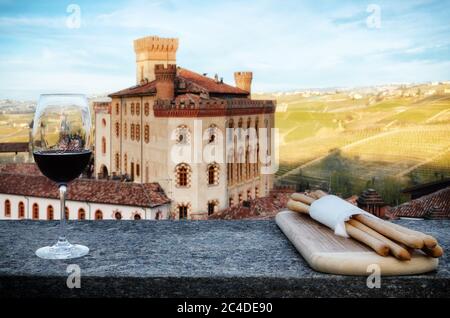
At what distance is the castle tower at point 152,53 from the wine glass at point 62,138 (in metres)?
26.8

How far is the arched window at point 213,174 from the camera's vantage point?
2031cm

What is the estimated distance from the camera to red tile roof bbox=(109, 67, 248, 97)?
2164 cm

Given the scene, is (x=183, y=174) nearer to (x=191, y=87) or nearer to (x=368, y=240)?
(x=191, y=87)

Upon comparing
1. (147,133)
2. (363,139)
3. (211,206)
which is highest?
(147,133)

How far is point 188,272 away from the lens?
34.7 inches

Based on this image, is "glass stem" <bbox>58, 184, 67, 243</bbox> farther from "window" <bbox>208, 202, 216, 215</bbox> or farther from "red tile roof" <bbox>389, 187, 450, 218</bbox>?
"window" <bbox>208, 202, 216, 215</bbox>

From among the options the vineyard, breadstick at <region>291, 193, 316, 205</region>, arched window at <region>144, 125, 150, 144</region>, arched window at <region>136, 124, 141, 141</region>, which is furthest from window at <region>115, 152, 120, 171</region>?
breadstick at <region>291, 193, 316, 205</region>

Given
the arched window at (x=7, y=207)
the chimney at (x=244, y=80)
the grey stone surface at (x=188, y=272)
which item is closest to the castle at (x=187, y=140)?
the chimney at (x=244, y=80)

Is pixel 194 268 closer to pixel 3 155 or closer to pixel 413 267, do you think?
pixel 413 267

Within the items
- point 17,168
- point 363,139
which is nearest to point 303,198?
point 17,168

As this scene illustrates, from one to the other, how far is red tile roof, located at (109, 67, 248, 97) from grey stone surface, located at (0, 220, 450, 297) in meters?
20.3

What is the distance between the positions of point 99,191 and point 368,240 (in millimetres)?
18256

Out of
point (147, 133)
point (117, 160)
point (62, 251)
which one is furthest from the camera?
point (117, 160)
